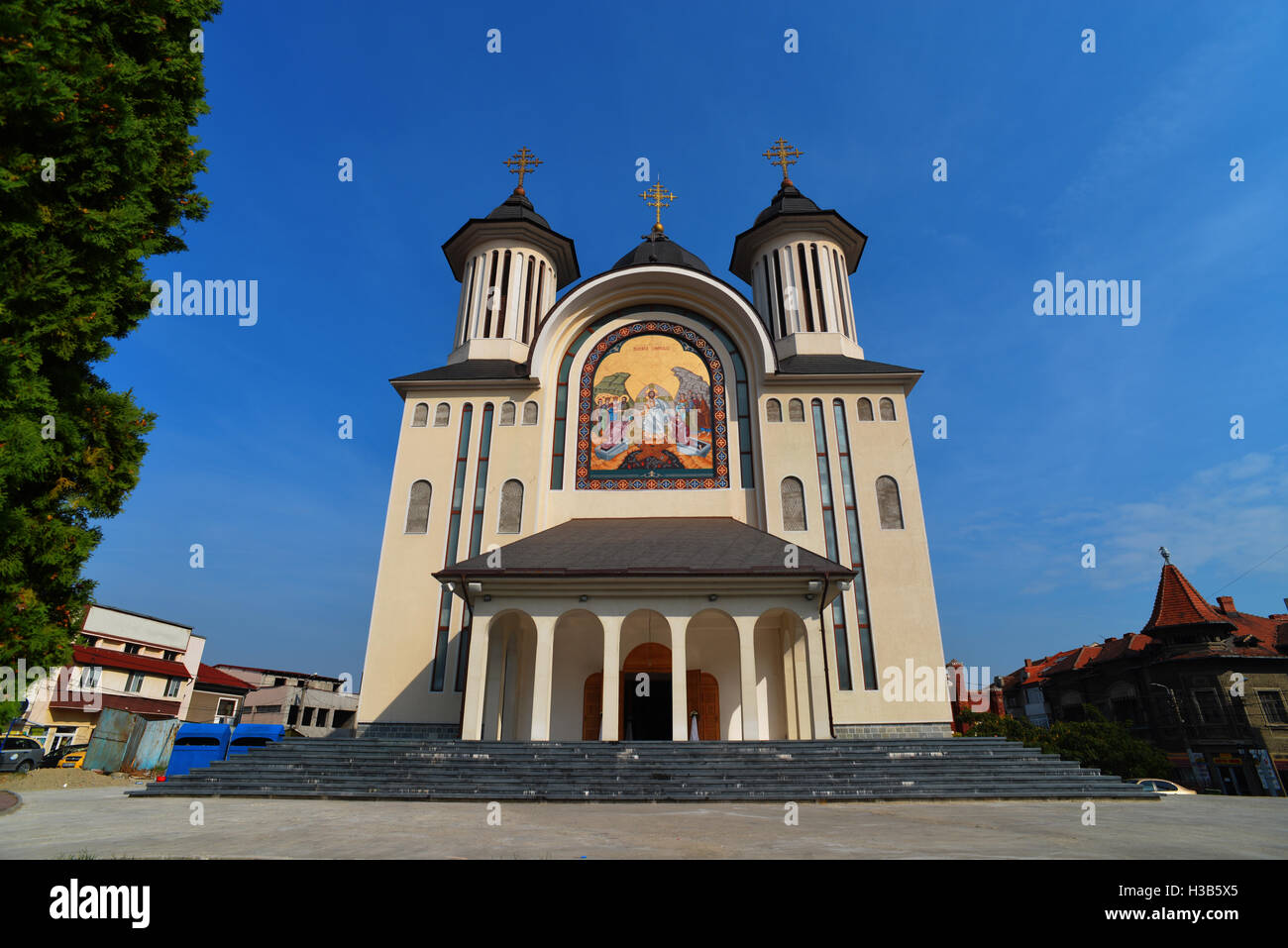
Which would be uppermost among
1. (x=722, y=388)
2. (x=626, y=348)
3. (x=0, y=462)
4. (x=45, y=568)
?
(x=626, y=348)

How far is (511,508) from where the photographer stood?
17.5m

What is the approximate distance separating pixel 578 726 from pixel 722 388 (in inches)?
397

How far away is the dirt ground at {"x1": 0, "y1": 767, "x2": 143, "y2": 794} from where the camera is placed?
12508 millimetres

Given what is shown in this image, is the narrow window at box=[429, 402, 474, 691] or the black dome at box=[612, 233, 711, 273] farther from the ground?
the black dome at box=[612, 233, 711, 273]

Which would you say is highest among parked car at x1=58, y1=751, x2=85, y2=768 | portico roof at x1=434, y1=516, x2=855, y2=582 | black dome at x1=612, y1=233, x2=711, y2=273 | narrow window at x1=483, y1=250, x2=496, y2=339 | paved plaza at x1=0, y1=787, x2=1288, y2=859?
black dome at x1=612, y1=233, x2=711, y2=273

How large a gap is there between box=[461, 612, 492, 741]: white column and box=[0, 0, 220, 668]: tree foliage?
7.67m

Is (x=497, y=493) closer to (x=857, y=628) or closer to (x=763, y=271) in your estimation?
(x=857, y=628)

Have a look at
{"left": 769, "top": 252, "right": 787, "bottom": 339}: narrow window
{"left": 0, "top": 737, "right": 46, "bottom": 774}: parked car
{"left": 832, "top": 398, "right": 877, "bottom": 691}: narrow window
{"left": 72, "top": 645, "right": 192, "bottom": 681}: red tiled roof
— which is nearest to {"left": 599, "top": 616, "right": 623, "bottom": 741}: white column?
{"left": 832, "top": 398, "right": 877, "bottom": 691}: narrow window

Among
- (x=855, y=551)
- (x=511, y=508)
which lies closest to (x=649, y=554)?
(x=511, y=508)

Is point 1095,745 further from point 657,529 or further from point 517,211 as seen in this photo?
point 517,211

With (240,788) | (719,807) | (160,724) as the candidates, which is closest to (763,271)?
(719,807)

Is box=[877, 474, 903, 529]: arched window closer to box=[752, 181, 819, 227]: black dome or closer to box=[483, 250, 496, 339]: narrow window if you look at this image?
box=[752, 181, 819, 227]: black dome

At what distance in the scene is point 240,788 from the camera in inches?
378

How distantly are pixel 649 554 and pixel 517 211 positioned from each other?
1574 centimetres
